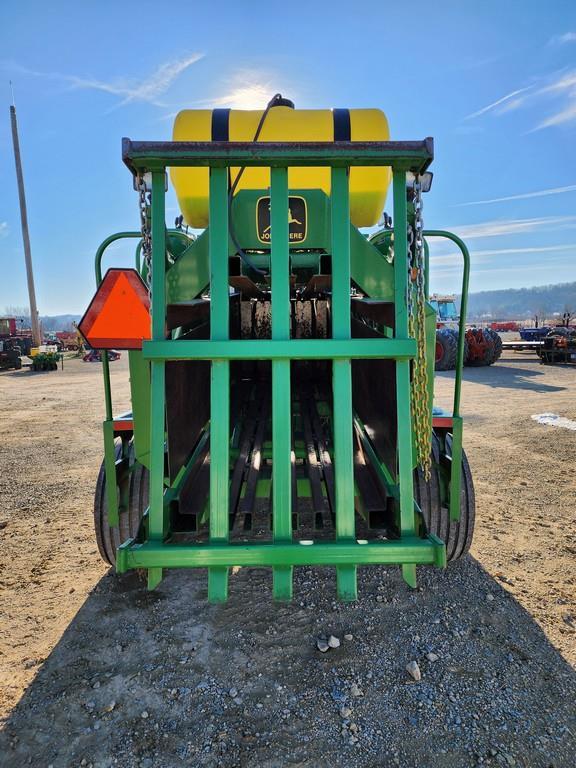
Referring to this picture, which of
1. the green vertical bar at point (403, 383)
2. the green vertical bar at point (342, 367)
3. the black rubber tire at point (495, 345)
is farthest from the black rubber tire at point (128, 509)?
the black rubber tire at point (495, 345)

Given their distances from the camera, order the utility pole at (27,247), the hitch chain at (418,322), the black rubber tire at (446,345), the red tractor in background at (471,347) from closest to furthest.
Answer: the hitch chain at (418,322)
the black rubber tire at (446,345)
the red tractor in background at (471,347)
the utility pole at (27,247)

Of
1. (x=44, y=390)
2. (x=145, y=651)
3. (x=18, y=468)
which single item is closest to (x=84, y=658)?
(x=145, y=651)

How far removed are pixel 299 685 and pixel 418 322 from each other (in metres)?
1.68

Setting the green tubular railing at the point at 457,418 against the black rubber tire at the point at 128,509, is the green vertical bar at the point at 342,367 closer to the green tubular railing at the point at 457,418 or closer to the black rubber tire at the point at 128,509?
the green tubular railing at the point at 457,418

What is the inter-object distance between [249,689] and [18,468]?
4461mm

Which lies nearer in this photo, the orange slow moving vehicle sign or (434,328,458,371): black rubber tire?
the orange slow moving vehicle sign

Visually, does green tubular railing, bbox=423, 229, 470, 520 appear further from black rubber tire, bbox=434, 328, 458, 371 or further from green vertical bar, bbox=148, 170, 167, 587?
black rubber tire, bbox=434, 328, 458, 371

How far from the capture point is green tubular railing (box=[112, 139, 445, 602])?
1.83 meters

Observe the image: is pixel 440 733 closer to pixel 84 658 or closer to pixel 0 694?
pixel 84 658

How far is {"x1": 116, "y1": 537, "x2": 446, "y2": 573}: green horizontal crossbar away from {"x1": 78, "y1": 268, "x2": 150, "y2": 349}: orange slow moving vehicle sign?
2.93 ft

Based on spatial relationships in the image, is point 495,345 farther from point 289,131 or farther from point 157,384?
point 157,384

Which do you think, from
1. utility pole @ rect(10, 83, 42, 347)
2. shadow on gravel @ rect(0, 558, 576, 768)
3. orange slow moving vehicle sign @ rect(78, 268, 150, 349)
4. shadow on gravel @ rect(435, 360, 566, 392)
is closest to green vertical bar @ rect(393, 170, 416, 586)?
shadow on gravel @ rect(0, 558, 576, 768)

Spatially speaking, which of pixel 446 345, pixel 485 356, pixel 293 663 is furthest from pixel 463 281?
pixel 485 356

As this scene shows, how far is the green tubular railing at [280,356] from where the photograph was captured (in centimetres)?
183
